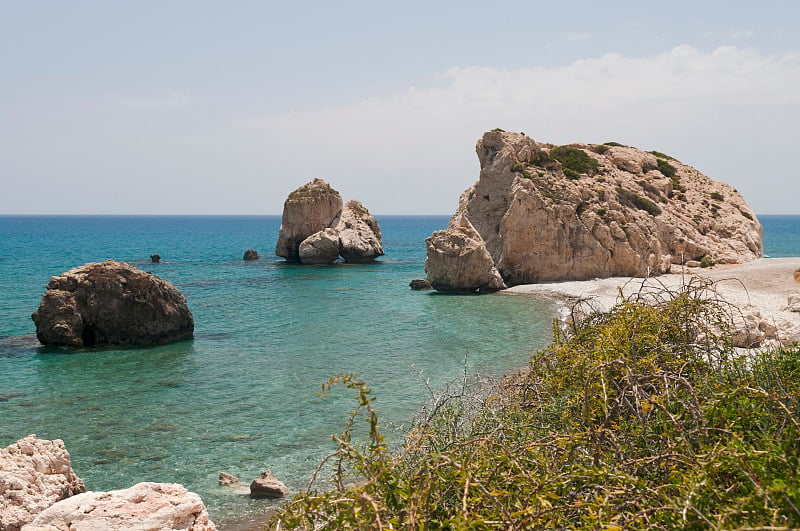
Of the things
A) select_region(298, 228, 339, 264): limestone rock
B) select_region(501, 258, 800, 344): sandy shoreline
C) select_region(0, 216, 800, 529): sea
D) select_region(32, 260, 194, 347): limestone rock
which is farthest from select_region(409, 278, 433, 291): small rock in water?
select_region(298, 228, 339, 264): limestone rock

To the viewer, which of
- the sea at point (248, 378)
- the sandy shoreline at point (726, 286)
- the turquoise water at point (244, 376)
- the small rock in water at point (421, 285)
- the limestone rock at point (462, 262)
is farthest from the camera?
the small rock in water at point (421, 285)

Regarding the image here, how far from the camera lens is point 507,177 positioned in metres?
50.1

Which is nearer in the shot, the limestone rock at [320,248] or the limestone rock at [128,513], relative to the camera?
the limestone rock at [128,513]

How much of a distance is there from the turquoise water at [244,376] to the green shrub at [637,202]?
16.0 metres

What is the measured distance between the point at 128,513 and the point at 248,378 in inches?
601

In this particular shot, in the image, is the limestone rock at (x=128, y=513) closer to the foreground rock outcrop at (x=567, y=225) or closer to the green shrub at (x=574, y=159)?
the foreground rock outcrop at (x=567, y=225)

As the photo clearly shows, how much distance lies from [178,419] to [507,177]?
37.6 m

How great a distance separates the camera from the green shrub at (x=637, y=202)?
50281 mm

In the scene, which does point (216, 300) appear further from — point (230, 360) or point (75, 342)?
point (230, 360)

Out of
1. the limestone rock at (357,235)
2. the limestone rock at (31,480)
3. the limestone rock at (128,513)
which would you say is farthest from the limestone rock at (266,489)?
the limestone rock at (357,235)

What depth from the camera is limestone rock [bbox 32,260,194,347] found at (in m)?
27.9

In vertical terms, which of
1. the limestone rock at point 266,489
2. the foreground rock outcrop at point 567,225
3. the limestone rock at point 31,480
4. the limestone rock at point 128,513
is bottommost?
the limestone rock at point 266,489

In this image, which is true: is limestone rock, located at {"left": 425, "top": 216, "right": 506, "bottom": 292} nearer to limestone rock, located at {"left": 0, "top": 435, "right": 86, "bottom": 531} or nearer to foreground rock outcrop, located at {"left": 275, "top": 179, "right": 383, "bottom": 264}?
foreground rock outcrop, located at {"left": 275, "top": 179, "right": 383, "bottom": 264}

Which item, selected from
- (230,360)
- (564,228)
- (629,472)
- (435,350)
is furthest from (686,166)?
(629,472)
